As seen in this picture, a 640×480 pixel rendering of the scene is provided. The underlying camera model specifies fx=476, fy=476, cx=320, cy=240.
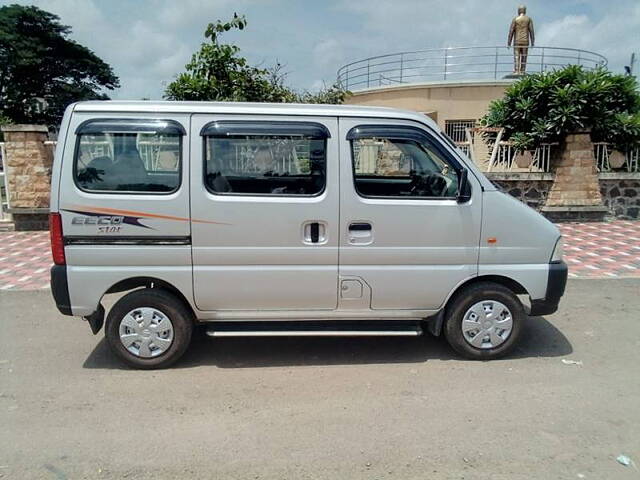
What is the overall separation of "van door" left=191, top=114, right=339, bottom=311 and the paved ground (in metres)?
3.84

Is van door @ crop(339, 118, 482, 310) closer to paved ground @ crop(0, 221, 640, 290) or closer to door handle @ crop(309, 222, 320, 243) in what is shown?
door handle @ crop(309, 222, 320, 243)

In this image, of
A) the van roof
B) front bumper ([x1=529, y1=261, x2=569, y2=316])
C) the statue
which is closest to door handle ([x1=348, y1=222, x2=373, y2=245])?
the van roof

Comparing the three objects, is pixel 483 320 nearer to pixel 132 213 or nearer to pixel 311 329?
pixel 311 329

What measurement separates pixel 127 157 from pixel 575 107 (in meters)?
9.61

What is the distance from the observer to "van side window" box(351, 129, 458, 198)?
12.8 feet

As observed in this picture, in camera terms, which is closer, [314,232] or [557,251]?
[314,232]

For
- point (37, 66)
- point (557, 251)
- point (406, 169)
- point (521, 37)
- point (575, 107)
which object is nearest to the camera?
point (557, 251)

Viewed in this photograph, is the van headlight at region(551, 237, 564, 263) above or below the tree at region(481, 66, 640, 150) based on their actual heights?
below

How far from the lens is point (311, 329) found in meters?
4.04

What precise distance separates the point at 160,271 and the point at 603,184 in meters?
10.4

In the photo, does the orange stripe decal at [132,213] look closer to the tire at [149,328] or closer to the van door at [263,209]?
the van door at [263,209]

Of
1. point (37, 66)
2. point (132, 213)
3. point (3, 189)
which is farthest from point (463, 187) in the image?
point (37, 66)

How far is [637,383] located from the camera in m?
3.73

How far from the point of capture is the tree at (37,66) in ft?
127
